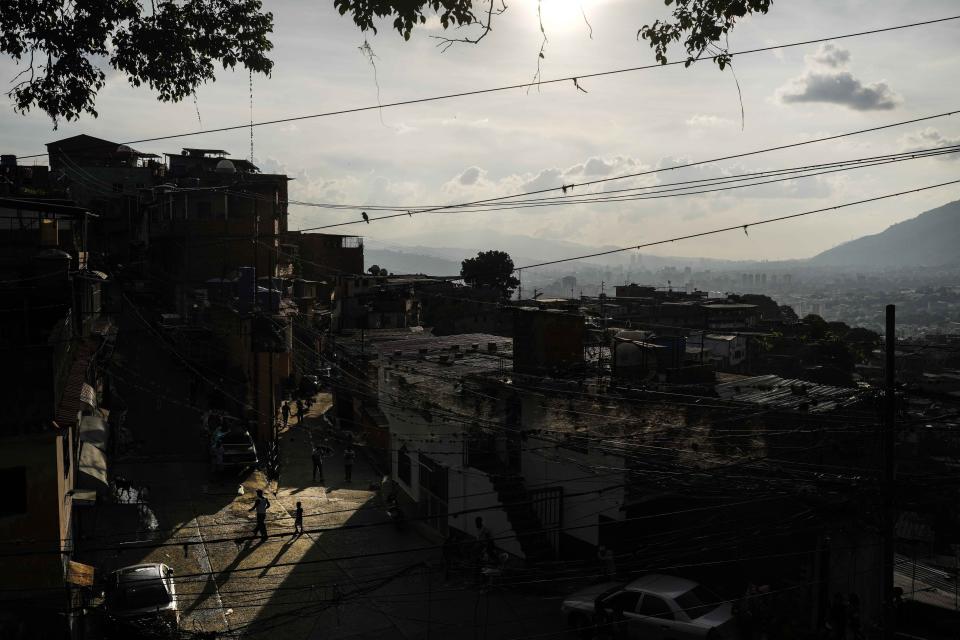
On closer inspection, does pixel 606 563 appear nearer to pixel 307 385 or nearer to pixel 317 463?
pixel 317 463

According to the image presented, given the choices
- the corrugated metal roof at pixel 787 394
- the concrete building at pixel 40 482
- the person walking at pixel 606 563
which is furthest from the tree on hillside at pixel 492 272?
the concrete building at pixel 40 482

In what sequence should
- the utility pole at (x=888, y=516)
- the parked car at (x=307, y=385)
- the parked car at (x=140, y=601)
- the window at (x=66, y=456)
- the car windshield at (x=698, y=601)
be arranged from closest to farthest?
the utility pole at (x=888, y=516), the car windshield at (x=698, y=601), the parked car at (x=140, y=601), the window at (x=66, y=456), the parked car at (x=307, y=385)

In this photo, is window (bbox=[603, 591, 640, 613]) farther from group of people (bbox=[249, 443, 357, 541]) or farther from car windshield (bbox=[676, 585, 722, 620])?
group of people (bbox=[249, 443, 357, 541])

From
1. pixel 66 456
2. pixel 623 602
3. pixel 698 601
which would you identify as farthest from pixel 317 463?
pixel 698 601

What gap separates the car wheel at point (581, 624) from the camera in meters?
13.6

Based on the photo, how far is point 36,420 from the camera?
41.9 feet

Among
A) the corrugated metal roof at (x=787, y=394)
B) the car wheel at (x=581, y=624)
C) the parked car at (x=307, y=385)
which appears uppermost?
the corrugated metal roof at (x=787, y=394)

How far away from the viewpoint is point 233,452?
75.6 feet

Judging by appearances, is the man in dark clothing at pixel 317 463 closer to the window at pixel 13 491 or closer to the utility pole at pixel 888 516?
the window at pixel 13 491

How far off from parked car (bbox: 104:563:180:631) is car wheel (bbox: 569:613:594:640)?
6.81 metres

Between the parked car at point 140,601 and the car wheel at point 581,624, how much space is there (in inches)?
268

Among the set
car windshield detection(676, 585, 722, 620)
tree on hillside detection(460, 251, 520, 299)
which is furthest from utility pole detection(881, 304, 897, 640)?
tree on hillside detection(460, 251, 520, 299)

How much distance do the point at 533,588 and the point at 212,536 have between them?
7.59 metres

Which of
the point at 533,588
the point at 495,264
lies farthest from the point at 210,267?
the point at 495,264
